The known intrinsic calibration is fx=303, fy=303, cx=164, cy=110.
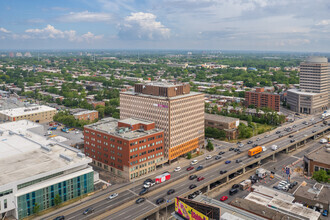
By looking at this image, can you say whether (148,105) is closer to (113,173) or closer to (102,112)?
(113,173)

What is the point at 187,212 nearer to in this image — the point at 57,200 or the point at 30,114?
the point at 57,200

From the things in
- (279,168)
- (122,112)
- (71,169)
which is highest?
(122,112)

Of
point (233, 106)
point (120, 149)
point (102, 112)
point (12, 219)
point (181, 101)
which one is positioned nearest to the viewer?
point (12, 219)

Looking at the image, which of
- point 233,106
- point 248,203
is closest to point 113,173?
point 248,203

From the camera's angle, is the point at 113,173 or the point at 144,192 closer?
the point at 144,192

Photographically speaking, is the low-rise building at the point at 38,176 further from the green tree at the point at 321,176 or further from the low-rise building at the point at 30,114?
the green tree at the point at 321,176

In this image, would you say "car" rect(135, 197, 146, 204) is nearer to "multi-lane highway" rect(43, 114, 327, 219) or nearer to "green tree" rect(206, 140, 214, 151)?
"multi-lane highway" rect(43, 114, 327, 219)
